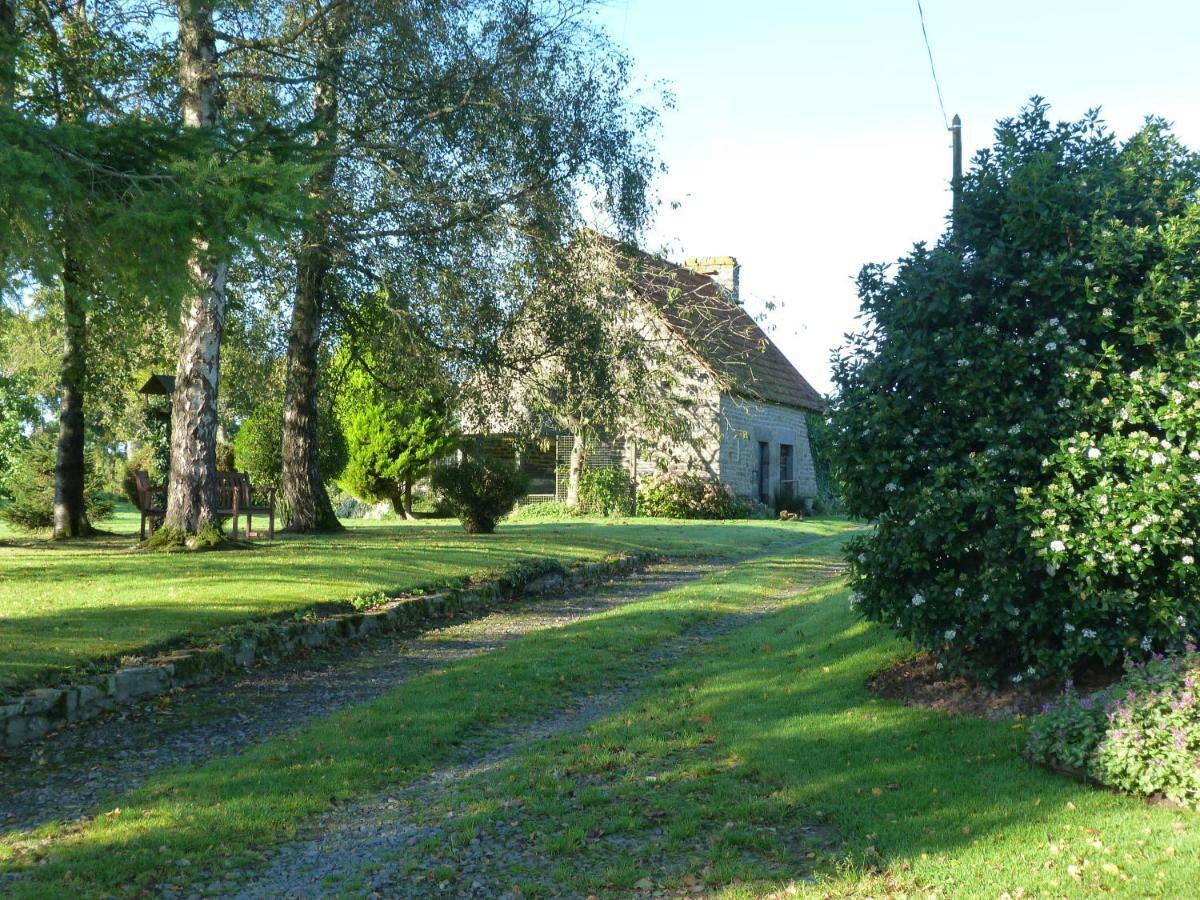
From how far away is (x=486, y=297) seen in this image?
17.4 m

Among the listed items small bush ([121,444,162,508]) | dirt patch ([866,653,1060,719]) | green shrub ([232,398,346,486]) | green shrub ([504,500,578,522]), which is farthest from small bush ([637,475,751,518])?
dirt patch ([866,653,1060,719])

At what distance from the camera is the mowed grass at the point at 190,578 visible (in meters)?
8.66

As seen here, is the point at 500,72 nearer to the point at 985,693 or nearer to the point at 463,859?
the point at 985,693

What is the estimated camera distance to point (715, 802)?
5531 millimetres

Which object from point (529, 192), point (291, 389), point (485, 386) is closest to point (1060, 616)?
point (529, 192)

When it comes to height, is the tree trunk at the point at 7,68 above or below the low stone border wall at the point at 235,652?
above

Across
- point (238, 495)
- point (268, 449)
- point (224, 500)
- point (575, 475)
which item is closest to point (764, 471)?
point (575, 475)

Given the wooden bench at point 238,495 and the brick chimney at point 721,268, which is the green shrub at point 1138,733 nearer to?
the wooden bench at point 238,495

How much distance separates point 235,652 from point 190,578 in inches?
121

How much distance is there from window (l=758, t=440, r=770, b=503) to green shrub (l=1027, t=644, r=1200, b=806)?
27.3 m

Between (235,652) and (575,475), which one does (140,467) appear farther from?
(235,652)

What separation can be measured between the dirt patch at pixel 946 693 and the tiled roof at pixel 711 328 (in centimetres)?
1252

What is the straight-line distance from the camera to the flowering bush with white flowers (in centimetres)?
625

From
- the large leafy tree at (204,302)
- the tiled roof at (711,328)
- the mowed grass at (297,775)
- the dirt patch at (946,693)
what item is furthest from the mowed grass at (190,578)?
the tiled roof at (711,328)
